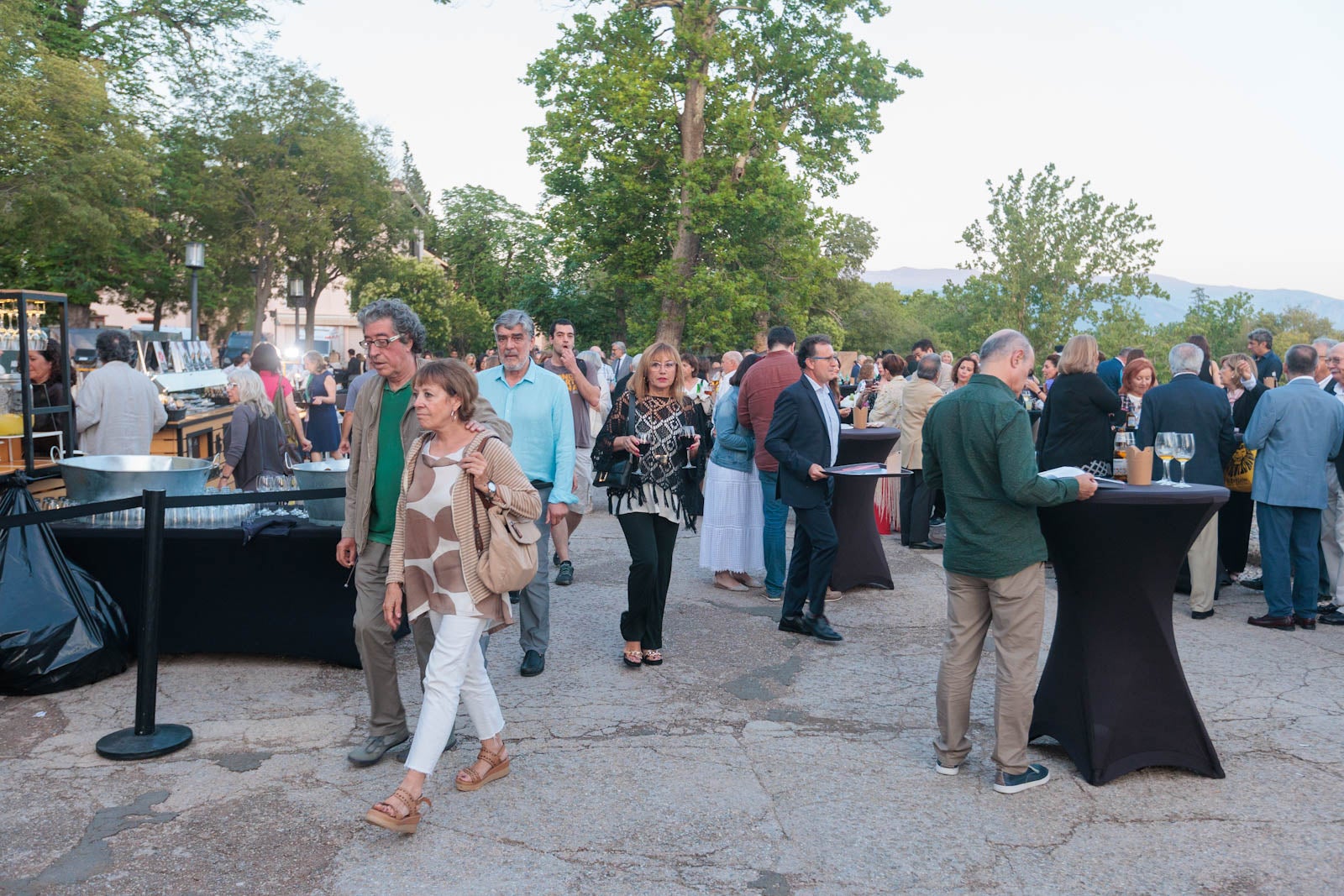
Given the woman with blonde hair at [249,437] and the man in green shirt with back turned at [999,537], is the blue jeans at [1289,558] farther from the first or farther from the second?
the woman with blonde hair at [249,437]

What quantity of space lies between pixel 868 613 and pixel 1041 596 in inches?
125

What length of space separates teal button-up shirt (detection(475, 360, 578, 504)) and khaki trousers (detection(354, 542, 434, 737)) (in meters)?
1.24

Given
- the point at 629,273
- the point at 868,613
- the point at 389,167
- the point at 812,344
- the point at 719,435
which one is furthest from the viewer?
the point at 389,167

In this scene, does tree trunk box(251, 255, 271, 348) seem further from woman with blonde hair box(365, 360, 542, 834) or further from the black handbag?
woman with blonde hair box(365, 360, 542, 834)

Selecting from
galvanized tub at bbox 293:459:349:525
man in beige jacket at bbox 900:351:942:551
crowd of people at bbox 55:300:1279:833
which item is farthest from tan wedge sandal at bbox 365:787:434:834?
man in beige jacket at bbox 900:351:942:551

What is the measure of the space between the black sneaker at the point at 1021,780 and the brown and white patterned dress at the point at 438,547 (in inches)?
82.5

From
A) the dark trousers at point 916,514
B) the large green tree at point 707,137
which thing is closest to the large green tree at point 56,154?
the large green tree at point 707,137

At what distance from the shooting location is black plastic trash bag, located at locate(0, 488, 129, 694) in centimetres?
527

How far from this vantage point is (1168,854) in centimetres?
373

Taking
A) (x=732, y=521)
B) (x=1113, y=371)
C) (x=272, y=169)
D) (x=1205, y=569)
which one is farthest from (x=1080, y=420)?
(x=272, y=169)

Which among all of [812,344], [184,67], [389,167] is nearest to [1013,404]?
[812,344]

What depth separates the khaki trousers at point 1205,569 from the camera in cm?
745

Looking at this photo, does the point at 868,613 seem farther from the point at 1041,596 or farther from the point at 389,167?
the point at 389,167

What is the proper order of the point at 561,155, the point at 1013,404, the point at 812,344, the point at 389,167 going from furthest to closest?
the point at 389,167
the point at 561,155
the point at 812,344
the point at 1013,404
